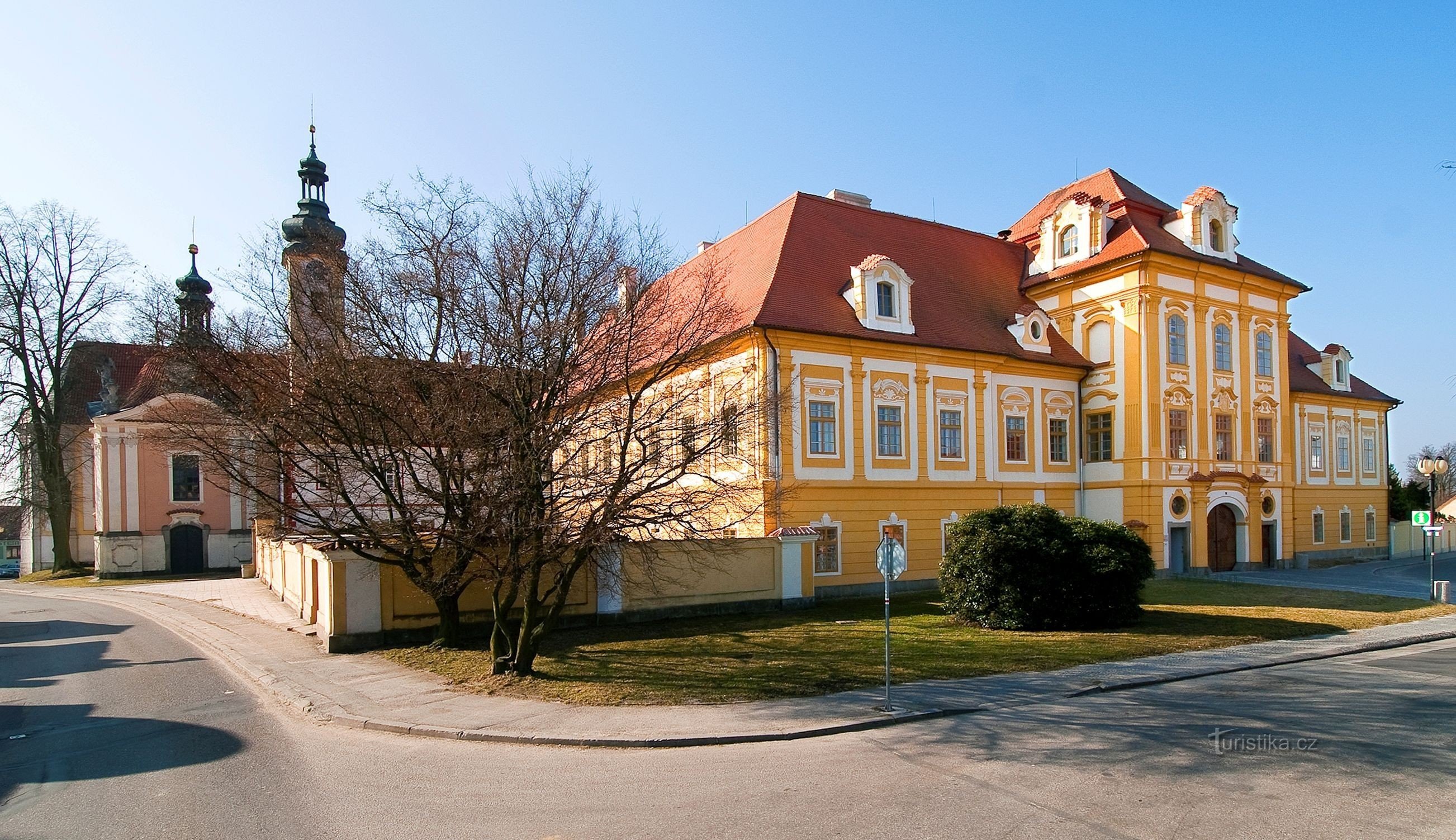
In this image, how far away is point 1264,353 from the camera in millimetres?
34969

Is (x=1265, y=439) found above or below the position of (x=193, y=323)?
below

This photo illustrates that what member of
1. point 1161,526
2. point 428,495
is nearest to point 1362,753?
point 428,495

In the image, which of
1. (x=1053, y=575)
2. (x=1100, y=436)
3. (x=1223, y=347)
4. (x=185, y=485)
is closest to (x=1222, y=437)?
(x=1223, y=347)

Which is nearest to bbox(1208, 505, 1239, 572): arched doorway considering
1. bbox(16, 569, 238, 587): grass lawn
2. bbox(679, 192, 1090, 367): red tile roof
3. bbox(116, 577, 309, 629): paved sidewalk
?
bbox(679, 192, 1090, 367): red tile roof

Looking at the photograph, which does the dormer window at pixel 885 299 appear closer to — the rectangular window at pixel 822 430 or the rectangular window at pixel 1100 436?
the rectangular window at pixel 822 430

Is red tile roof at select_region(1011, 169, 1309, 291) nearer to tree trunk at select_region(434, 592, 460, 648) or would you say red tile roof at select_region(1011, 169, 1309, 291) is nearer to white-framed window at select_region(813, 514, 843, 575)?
white-framed window at select_region(813, 514, 843, 575)

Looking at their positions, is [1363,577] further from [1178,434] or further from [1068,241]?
[1068,241]

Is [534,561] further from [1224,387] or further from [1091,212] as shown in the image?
[1224,387]

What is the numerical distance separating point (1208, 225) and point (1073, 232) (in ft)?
16.5

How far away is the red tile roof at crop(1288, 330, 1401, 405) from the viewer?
40.2m

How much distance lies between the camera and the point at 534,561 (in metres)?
13.3

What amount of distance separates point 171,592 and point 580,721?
29000mm

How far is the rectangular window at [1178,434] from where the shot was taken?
31312mm

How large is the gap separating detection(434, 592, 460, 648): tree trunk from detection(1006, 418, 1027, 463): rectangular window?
19859 millimetres
